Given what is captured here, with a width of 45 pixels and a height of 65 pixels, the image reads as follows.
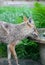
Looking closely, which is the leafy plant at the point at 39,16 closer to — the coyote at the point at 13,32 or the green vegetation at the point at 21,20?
the green vegetation at the point at 21,20

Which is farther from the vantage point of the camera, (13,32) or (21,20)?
(21,20)

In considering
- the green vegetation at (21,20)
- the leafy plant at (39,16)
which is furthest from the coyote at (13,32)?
the leafy plant at (39,16)

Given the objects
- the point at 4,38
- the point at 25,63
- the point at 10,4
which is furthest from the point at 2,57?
the point at 10,4

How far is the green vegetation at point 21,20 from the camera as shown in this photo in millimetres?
9844

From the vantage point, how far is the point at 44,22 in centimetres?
1038

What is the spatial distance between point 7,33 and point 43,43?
0.91 m

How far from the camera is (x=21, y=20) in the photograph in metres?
10.3

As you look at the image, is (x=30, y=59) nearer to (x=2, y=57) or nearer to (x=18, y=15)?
(x=2, y=57)

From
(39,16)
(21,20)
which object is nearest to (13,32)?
(21,20)

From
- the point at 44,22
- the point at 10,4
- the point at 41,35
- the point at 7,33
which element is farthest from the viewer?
the point at 10,4

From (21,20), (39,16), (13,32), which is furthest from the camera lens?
(39,16)

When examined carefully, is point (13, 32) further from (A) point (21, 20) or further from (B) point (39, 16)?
(B) point (39, 16)

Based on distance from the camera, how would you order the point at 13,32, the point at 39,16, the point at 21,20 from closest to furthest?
the point at 13,32, the point at 21,20, the point at 39,16

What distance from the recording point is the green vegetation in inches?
388
